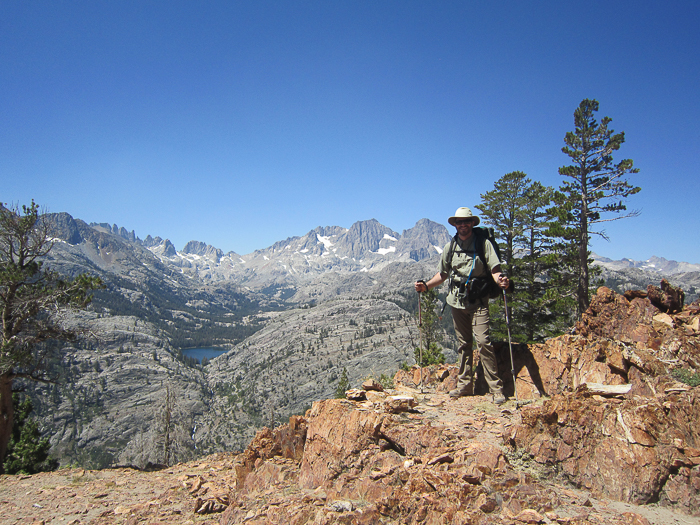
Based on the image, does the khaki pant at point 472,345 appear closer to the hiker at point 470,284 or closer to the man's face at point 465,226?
the hiker at point 470,284

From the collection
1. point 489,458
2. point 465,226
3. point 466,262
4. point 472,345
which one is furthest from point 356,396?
point 465,226

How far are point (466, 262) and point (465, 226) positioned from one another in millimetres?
904

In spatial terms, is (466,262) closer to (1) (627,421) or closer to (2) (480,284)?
(2) (480,284)

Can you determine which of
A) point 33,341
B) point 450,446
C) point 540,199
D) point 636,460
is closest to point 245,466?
point 450,446

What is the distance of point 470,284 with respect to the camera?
865 cm

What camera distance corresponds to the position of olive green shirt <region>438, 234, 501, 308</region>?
28.3ft

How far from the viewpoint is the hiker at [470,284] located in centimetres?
864

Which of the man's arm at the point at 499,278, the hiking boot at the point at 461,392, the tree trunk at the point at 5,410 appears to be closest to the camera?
the man's arm at the point at 499,278

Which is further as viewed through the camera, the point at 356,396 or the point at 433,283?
the point at 433,283

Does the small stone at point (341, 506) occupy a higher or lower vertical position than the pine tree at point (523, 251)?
lower

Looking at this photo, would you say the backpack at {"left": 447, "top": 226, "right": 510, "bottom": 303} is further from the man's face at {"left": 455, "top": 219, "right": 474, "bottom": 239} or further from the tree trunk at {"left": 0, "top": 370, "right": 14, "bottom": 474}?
the tree trunk at {"left": 0, "top": 370, "right": 14, "bottom": 474}

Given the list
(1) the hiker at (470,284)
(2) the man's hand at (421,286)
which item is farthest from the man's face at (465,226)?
(2) the man's hand at (421,286)

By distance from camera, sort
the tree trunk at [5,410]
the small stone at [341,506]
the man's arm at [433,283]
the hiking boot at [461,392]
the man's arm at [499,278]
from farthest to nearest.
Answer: the tree trunk at [5,410]
the hiking boot at [461,392]
the man's arm at [433,283]
the man's arm at [499,278]
the small stone at [341,506]

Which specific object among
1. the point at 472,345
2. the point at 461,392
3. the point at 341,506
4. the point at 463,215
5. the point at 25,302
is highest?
the point at 463,215
